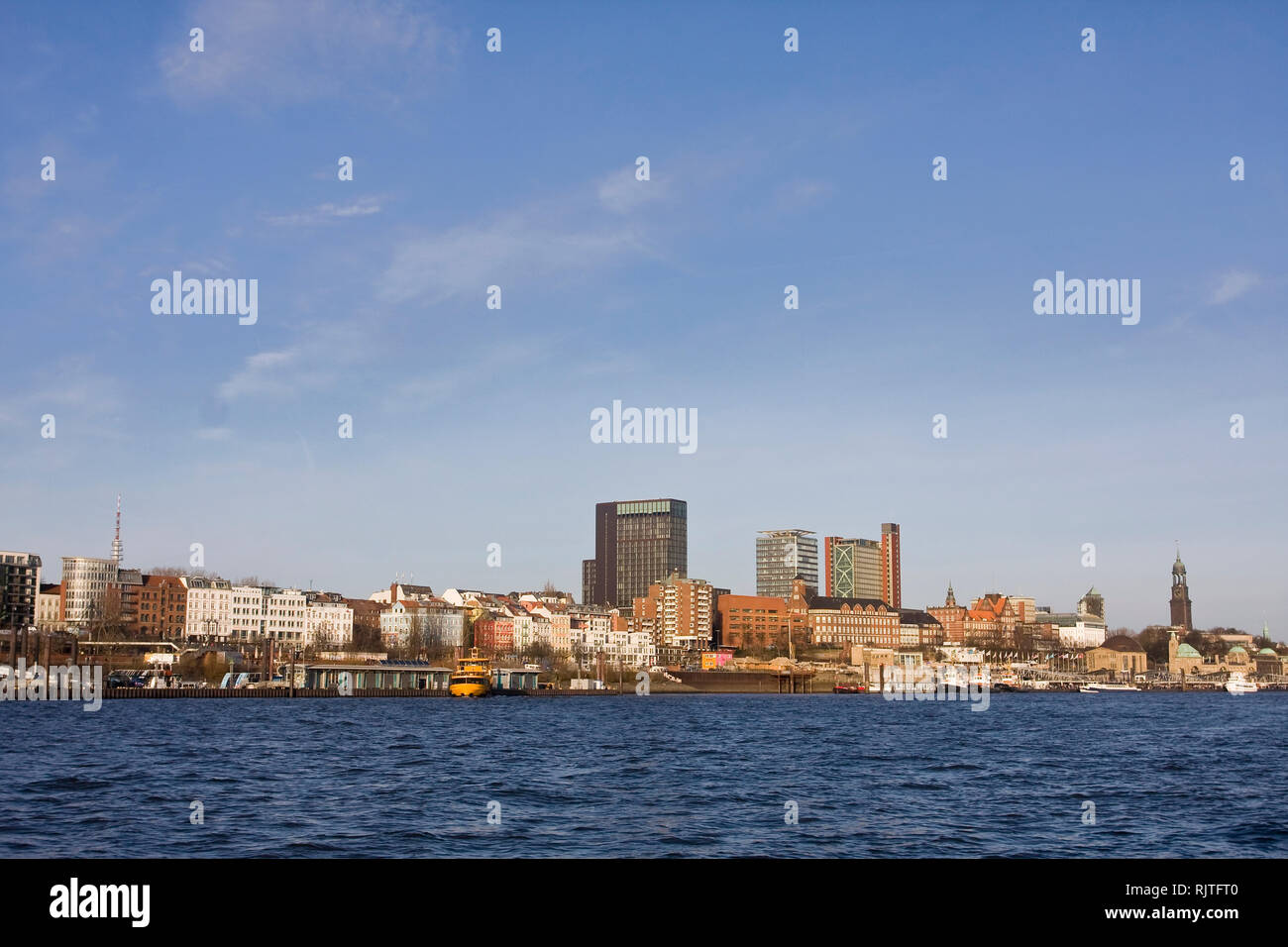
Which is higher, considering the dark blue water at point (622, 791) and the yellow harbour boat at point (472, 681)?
the dark blue water at point (622, 791)

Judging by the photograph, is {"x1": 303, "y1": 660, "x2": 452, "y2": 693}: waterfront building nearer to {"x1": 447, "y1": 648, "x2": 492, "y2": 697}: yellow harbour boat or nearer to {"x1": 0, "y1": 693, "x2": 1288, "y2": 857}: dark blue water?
A: {"x1": 447, "y1": 648, "x2": 492, "y2": 697}: yellow harbour boat

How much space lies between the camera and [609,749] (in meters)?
56.0

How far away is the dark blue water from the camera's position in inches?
1036

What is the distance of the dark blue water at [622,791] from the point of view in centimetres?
2631

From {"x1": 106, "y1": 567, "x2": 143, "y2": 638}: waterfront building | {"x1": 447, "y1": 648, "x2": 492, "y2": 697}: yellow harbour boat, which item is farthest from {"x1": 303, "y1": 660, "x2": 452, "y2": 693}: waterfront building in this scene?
{"x1": 106, "y1": 567, "x2": 143, "y2": 638}: waterfront building

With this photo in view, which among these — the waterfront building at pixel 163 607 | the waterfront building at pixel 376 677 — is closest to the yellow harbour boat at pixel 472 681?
the waterfront building at pixel 376 677

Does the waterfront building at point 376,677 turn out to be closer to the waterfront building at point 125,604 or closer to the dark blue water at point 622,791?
the waterfront building at point 125,604

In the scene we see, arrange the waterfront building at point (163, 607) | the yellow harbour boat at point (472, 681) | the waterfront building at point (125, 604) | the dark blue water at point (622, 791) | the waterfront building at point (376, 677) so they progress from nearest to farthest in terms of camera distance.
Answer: the dark blue water at point (622, 791) < the yellow harbour boat at point (472, 681) < the waterfront building at point (376, 677) < the waterfront building at point (125, 604) < the waterfront building at point (163, 607)

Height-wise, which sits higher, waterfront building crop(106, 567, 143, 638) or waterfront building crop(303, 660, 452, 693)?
waterfront building crop(106, 567, 143, 638)
